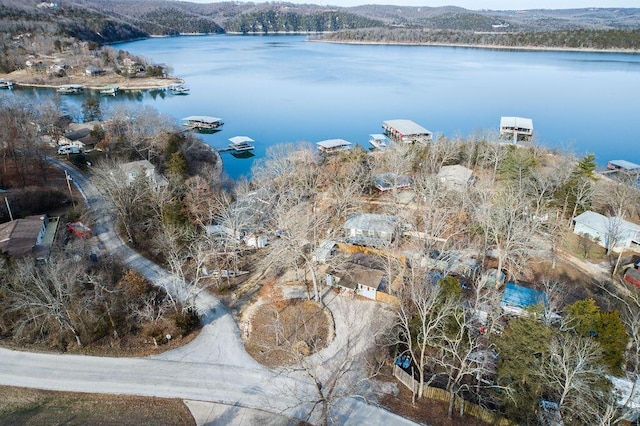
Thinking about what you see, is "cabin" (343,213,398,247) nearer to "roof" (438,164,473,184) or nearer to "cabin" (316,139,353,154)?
"roof" (438,164,473,184)

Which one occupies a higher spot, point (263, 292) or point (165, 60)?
point (165, 60)

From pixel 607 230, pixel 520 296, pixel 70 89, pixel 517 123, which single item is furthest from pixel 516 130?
pixel 70 89

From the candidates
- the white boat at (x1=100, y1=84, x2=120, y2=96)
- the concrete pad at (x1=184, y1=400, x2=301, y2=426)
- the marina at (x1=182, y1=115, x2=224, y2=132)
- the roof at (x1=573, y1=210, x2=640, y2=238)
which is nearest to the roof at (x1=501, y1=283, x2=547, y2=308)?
the roof at (x1=573, y1=210, x2=640, y2=238)

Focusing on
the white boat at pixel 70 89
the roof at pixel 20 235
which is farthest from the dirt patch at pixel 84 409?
the white boat at pixel 70 89

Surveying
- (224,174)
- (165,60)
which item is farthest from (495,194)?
(165,60)

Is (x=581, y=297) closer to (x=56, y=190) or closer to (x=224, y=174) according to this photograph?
(x=224, y=174)

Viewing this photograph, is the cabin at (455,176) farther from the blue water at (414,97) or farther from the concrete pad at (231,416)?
the concrete pad at (231,416)
